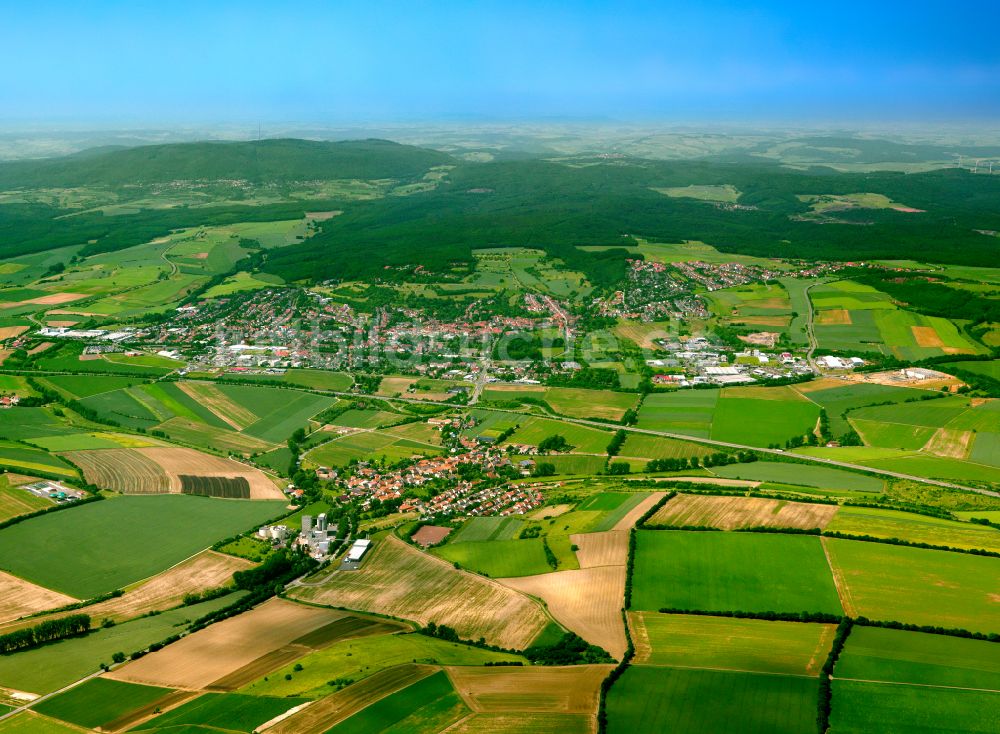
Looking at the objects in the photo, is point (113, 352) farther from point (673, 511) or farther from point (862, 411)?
point (862, 411)

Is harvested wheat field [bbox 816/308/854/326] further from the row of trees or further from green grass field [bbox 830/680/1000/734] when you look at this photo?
the row of trees

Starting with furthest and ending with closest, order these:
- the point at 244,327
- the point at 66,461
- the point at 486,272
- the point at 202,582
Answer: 1. the point at 486,272
2. the point at 244,327
3. the point at 66,461
4. the point at 202,582

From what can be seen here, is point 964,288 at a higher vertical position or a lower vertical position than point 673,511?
higher

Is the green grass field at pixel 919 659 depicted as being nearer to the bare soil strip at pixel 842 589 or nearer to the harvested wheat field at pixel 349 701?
the bare soil strip at pixel 842 589

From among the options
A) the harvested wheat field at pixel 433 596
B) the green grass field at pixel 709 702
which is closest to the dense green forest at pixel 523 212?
the harvested wheat field at pixel 433 596

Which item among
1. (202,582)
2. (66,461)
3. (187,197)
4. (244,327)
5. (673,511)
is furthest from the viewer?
(187,197)

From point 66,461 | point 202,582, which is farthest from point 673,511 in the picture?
point 66,461

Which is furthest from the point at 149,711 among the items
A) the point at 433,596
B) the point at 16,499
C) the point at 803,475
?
the point at 803,475
